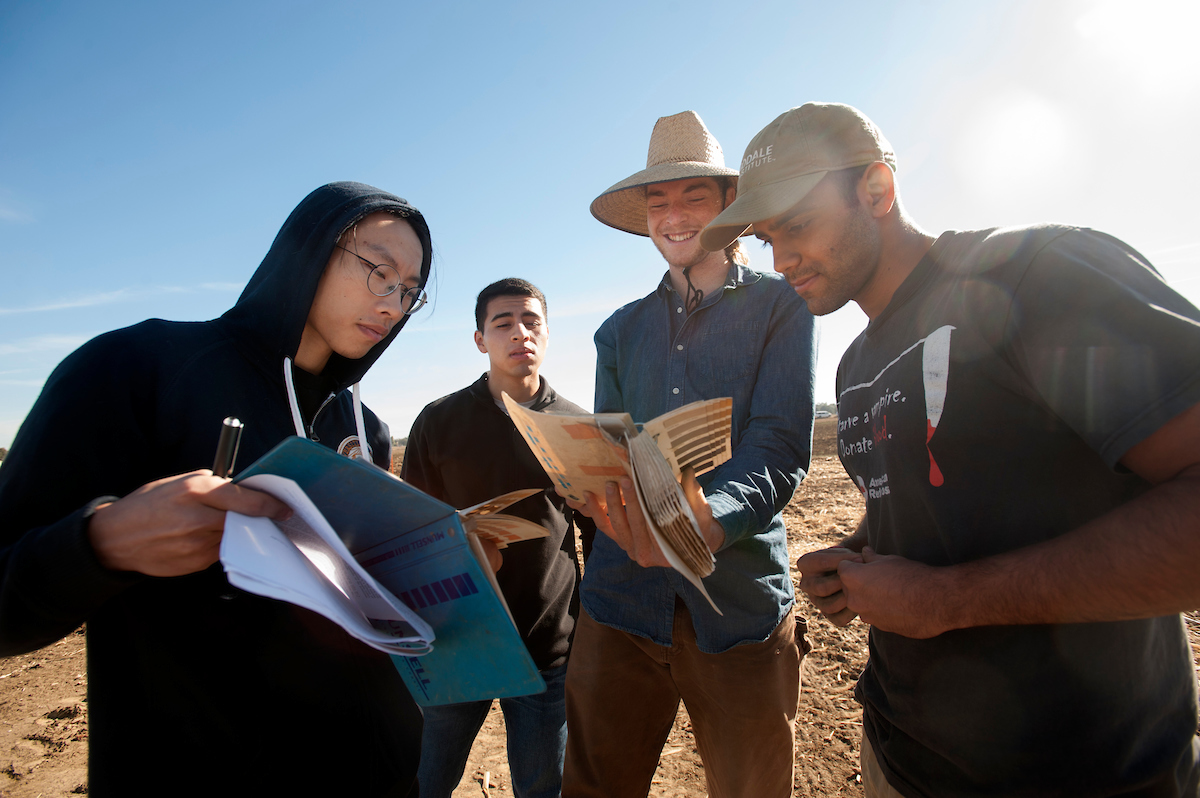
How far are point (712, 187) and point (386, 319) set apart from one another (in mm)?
1659

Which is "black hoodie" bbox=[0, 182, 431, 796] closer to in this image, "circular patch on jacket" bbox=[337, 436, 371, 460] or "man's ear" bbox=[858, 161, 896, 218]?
"circular patch on jacket" bbox=[337, 436, 371, 460]

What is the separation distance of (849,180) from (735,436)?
1.01 meters

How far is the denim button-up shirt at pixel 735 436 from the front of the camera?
1.99 metres

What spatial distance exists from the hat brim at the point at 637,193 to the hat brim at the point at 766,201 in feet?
2.02

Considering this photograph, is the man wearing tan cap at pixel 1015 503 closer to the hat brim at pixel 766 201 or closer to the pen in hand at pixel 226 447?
the hat brim at pixel 766 201

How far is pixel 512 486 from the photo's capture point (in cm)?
321

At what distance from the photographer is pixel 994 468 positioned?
130 centimetres

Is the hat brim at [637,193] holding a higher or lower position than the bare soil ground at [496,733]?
higher

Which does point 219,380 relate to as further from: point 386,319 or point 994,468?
point 994,468

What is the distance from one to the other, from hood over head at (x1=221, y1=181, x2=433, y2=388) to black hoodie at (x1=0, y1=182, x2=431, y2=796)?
17 millimetres

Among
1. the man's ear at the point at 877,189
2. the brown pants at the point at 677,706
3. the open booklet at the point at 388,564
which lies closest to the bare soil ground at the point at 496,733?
the brown pants at the point at 677,706

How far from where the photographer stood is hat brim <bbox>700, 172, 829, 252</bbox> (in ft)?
5.70

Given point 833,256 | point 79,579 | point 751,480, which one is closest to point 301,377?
point 79,579

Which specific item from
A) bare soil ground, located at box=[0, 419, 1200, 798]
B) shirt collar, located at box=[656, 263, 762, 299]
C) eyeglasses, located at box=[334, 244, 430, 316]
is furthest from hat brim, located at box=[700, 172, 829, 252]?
bare soil ground, located at box=[0, 419, 1200, 798]
